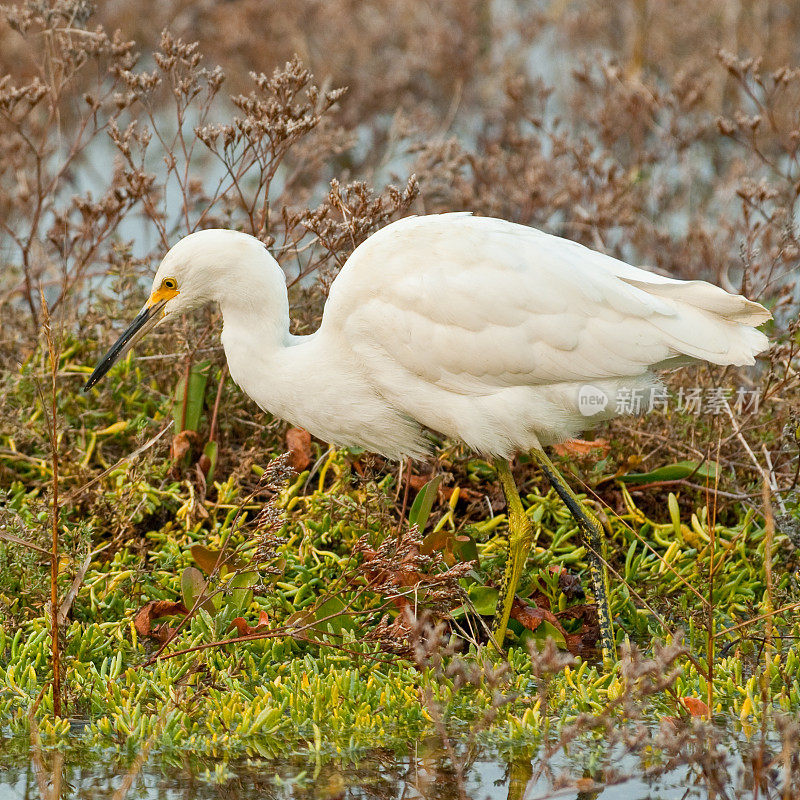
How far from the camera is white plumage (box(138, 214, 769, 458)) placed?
3.88 metres

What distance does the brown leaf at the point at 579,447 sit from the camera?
458 centimetres

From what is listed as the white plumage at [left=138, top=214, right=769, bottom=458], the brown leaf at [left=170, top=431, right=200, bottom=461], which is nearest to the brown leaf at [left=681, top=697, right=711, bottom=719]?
the white plumage at [left=138, top=214, right=769, bottom=458]

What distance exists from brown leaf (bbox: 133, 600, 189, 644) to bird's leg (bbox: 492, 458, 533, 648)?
1062 millimetres

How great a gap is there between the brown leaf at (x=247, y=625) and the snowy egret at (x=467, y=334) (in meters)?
0.68

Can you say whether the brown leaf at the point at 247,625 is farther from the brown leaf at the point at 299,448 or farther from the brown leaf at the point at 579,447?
the brown leaf at the point at 579,447

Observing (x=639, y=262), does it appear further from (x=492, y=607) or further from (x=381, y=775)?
(x=381, y=775)

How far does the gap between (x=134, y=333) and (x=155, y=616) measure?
0.98 metres

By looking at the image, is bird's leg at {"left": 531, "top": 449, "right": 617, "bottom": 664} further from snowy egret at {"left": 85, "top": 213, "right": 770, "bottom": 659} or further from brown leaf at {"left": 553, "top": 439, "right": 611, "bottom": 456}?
brown leaf at {"left": 553, "top": 439, "right": 611, "bottom": 456}

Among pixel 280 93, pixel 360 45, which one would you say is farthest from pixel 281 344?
pixel 360 45

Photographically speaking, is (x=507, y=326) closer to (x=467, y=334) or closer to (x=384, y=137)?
(x=467, y=334)

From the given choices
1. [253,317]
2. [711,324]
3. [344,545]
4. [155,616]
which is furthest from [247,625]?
[711,324]

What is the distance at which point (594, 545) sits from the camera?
4168 mm

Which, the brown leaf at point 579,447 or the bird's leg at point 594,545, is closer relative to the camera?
the bird's leg at point 594,545

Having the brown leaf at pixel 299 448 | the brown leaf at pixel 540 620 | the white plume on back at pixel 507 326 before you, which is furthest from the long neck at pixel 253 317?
the brown leaf at pixel 540 620
